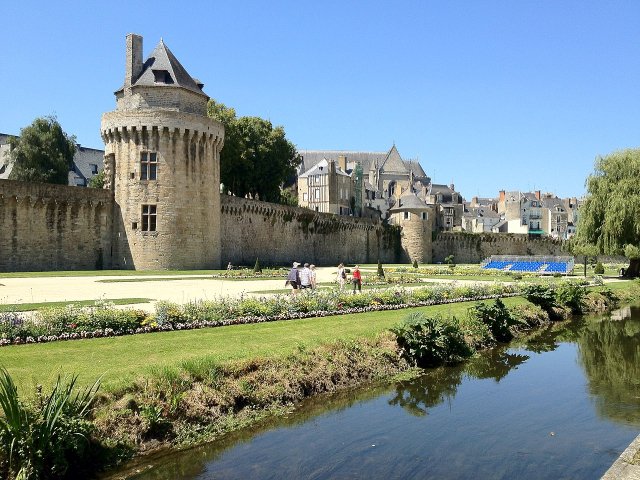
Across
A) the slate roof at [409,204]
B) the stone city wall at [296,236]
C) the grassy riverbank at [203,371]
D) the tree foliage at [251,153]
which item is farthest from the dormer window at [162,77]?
the slate roof at [409,204]

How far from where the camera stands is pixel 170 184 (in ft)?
125

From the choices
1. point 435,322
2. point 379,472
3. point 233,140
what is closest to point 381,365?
point 435,322

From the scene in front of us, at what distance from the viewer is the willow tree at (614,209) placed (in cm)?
3753

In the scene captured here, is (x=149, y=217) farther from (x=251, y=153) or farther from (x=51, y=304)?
(x=51, y=304)

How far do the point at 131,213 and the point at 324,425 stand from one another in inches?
1223

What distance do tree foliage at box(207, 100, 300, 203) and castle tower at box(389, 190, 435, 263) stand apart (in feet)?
63.2

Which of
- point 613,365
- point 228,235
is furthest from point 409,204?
point 613,365

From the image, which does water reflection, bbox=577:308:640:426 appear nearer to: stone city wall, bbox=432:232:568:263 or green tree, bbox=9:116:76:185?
green tree, bbox=9:116:76:185

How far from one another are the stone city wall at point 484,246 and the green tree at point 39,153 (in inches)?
1718

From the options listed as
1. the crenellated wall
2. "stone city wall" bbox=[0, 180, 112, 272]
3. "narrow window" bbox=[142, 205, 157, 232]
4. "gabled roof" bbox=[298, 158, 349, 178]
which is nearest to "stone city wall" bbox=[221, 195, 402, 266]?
the crenellated wall

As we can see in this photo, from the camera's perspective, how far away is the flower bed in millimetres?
11727

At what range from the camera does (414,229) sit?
69875mm

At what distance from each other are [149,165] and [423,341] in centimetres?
2848

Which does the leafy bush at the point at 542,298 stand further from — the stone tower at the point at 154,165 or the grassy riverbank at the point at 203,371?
the stone tower at the point at 154,165
